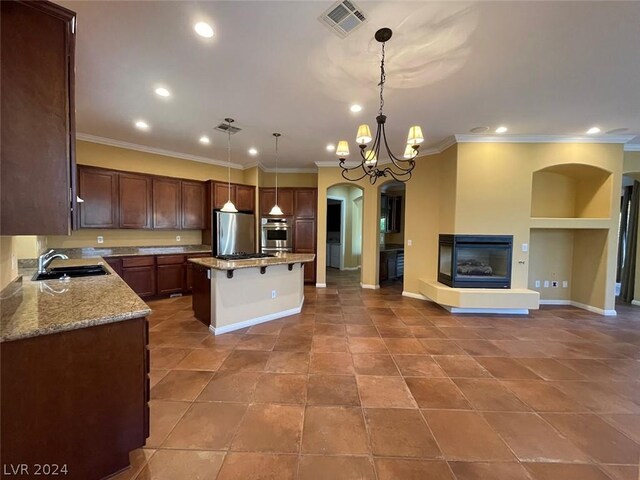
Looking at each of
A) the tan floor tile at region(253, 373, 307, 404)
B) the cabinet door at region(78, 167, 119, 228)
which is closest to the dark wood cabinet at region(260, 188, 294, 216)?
the cabinet door at region(78, 167, 119, 228)

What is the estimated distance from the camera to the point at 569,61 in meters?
2.41

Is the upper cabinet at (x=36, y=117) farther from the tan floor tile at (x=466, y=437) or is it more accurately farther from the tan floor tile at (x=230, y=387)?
the tan floor tile at (x=466, y=437)

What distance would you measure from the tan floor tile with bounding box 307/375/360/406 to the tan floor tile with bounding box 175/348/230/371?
1013 mm

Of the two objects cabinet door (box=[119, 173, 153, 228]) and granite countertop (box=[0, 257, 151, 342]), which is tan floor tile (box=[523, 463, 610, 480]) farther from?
cabinet door (box=[119, 173, 153, 228])

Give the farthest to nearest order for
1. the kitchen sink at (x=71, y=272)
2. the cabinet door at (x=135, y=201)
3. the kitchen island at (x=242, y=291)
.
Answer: the cabinet door at (x=135, y=201), the kitchen island at (x=242, y=291), the kitchen sink at (x=71, y=272)

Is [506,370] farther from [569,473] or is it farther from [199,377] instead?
[199,377]

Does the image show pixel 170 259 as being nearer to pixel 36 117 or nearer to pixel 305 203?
pixel 305 203

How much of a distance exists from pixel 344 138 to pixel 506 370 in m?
3.86

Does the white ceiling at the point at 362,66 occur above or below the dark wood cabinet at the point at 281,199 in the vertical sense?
above

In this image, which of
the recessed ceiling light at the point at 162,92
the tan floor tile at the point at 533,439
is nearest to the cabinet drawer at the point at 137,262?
the recessed ceiling light at the point at 162,92

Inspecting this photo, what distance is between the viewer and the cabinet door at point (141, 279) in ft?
15.1

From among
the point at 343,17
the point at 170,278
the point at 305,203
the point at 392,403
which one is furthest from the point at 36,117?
the point at 305,203

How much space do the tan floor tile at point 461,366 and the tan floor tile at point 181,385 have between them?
232cm

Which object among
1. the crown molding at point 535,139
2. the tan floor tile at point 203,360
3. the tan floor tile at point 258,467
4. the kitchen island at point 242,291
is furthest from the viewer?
the crown molding at point 535,139
